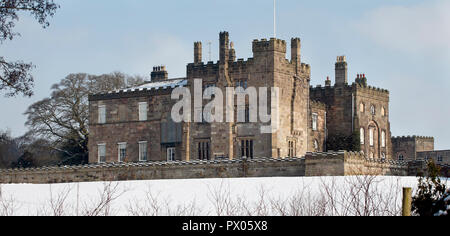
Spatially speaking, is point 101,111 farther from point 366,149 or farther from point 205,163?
point 366,149

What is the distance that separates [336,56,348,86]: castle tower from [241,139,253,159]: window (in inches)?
535

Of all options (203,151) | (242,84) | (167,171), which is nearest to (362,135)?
(242,84)

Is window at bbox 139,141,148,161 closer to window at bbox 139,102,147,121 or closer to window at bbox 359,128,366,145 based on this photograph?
window at bbox 139,102,147,121

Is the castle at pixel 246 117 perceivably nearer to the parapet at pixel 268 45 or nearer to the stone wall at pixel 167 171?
the parapet at pixel 268 45

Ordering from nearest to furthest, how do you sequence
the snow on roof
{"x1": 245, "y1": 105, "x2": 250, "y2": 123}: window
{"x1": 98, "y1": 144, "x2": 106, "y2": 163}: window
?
1. {"x1": 245, "y1": 105, "x2": 250, "y2": 123}: window
2. the snow on roof
3. {"x1": 98, "y1": 144, "x2": 106, "y2": 163}: window

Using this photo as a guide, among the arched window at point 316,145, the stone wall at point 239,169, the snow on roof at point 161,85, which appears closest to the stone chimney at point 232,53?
the snow on roof at point 161,85

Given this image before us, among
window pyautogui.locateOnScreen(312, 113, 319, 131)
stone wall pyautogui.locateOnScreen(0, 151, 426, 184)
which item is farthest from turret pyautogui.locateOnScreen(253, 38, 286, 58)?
stone wall pyautogui.locateOnScreen(0, 151, 426, 184)

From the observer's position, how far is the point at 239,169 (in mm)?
42625

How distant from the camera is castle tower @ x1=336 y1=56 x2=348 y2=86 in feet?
193

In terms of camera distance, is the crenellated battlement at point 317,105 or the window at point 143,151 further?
the crenellated battlement at point 317,105

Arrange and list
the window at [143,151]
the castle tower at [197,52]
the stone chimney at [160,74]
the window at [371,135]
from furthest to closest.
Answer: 1. the stone chimney at [160,74]
2. the window at [371,135]
3. the window at [143,151]
4. the castle tower at [197,52]

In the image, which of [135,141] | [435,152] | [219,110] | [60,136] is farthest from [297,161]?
[435,152]

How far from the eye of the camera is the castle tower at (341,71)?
58.8 metres
